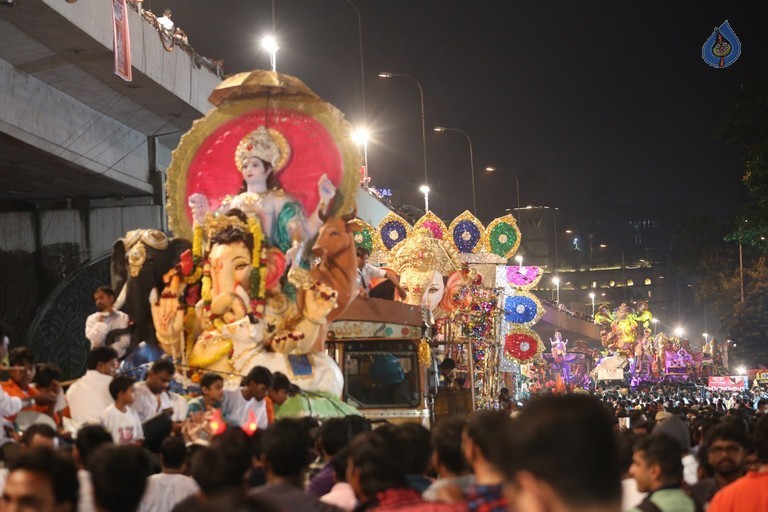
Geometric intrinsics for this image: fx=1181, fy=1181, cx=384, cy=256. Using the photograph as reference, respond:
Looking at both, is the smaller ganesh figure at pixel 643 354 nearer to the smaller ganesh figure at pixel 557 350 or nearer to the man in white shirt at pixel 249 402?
the smaller ganesh figure at pixel 557 350

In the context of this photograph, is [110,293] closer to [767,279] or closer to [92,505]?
[92,505]

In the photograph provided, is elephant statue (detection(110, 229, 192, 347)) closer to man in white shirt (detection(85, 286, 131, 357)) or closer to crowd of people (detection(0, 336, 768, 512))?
man in white shirt (detection(85, 286, 131, 357))

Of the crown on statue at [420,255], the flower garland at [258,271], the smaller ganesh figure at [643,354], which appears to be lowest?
the smaller ganesh figure at [643,354]

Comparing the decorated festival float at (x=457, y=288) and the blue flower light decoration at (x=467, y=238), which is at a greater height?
the blue flower light decoration at (x=467, y=238)

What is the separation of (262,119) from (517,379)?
86.8ft

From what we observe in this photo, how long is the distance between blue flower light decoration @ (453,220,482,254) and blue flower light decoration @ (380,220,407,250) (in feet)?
7.73

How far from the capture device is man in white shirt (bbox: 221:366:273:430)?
10.6m

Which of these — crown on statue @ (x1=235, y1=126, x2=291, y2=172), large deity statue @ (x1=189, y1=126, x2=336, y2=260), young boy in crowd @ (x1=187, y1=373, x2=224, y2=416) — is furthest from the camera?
crown on statue @ (x1=235, y1=126, x2=291, y2=172)

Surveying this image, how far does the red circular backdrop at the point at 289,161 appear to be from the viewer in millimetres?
15922

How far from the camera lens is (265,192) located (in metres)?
15.6

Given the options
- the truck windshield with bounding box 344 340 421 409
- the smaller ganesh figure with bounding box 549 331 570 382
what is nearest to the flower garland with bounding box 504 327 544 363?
the truck windshield with bounding box 344 340 421 409

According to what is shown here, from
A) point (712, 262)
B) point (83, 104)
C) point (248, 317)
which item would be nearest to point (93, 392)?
point (248, 317)

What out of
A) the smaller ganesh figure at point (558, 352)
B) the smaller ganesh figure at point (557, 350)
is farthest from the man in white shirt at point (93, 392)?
the smaller ganesh figure at point (557, 350)

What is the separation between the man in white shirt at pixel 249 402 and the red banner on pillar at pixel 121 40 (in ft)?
40.7
